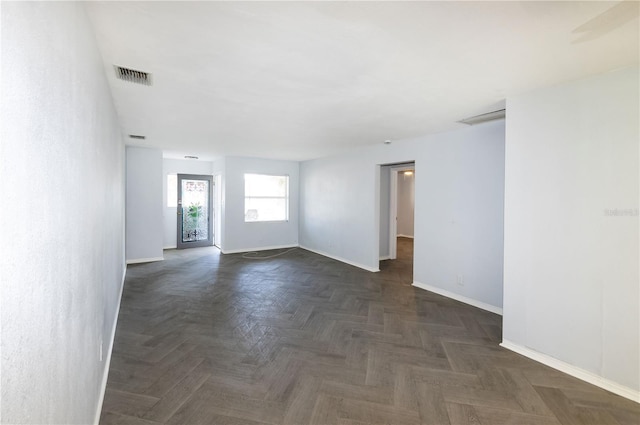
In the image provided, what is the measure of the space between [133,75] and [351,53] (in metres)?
1.76

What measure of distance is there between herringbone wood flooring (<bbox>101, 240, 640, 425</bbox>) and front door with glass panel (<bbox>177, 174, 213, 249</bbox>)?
12.0ft

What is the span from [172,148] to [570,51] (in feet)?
19.7

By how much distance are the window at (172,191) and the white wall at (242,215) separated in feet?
5.42

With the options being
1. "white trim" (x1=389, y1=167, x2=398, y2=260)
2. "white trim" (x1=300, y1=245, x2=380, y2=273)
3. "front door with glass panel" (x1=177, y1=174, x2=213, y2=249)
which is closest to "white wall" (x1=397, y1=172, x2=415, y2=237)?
"white trim" (x1=389, y1=167, x2=398, y2=260)

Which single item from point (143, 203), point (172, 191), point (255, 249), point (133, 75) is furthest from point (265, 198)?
point (133, 75)

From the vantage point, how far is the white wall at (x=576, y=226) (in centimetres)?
212

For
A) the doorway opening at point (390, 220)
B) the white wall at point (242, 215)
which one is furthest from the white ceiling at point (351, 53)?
the white wall at point (242, 215)

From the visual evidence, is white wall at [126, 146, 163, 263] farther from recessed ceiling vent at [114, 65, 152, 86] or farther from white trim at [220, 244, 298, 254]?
recessed ceiling vent at [114, 65, 152, 86]

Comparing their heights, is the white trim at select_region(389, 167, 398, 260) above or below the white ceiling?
below

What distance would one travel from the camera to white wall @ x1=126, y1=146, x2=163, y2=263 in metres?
5.77

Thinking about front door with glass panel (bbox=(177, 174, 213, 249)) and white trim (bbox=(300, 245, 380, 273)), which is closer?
white trim (bbox=(300, 245, 380, 273))

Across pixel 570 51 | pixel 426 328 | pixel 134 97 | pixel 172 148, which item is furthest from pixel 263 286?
pixel 570 51

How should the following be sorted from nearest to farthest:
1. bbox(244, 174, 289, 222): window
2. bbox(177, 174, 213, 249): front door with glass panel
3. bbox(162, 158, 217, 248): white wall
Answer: bbox(244, 174, 289, 222): window
bbox(162, 158, 217, 248): white wall
bbox(177, 174, 213, 249): front door with glass panel

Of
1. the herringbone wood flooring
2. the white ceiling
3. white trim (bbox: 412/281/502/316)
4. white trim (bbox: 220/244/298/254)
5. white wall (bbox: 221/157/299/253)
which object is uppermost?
the white ceiling
